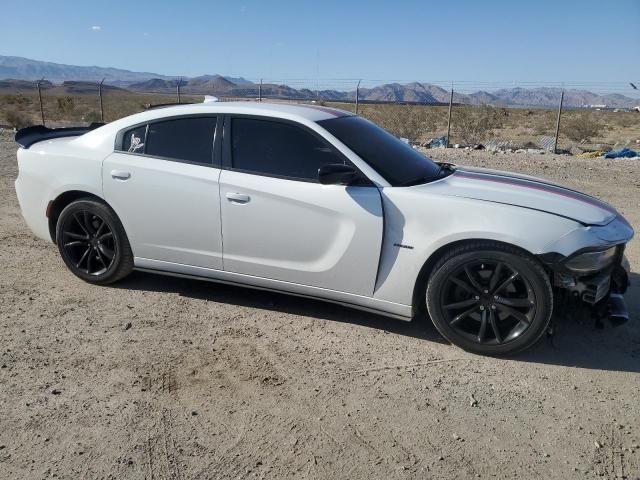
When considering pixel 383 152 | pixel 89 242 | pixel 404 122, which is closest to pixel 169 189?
pixel 89 242

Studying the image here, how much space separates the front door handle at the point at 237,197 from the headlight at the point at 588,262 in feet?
7.39

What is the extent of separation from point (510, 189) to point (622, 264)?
1.03 metres

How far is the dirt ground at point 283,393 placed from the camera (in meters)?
2.89

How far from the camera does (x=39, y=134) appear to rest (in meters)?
5.78

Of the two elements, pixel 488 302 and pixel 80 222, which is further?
pixel 80 222

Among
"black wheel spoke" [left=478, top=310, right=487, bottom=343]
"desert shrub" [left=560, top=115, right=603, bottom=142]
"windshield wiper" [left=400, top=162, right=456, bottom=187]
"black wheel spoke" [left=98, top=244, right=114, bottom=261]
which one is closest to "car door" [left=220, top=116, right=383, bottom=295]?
"windshield wiper" [left=400, top=162, right=456, bottom=187]

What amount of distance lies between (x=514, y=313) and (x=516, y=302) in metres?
0.08

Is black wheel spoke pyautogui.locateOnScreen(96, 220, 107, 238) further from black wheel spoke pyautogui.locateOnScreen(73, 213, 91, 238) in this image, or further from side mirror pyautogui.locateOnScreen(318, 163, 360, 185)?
side mirror pyautogui.locateOnScreen(318, 163, 360, 185)

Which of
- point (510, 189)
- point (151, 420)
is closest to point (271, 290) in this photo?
point (151, 420)

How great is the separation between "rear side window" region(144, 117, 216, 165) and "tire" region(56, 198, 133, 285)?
690 mm

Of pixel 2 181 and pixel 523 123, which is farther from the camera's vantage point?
pixel 523 123

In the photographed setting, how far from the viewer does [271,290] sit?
4535mm

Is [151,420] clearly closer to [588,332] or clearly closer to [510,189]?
[510,189]

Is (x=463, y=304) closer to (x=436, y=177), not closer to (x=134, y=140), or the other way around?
(x=436, y=177)
